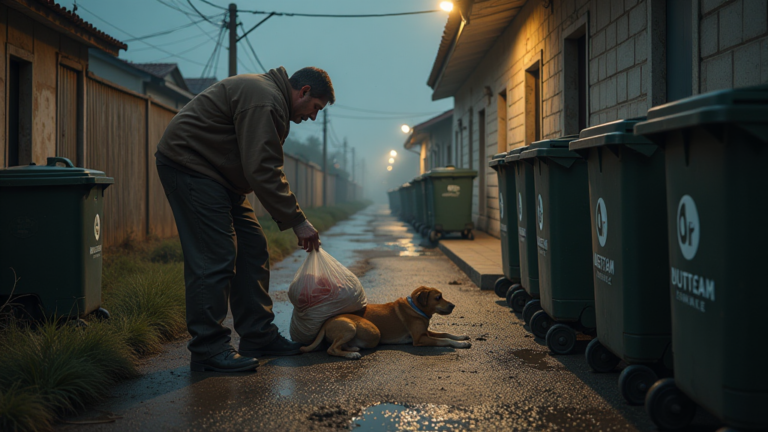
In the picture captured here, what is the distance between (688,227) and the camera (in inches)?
104

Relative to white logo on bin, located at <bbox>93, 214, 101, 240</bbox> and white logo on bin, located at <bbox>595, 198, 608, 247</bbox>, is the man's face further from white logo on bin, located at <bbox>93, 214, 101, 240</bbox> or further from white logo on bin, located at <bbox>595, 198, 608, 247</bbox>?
white logo on bin, located at <bbox>595, 198, 608, 247</bbox>

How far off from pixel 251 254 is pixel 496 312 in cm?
259

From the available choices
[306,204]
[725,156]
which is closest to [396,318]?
[725,156]

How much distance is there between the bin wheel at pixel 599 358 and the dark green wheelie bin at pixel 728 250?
1.25 metres

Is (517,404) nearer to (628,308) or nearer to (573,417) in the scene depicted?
(573,417)

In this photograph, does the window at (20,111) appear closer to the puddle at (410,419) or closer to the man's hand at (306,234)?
the man's hand at (306,234)

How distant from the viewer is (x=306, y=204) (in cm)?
3056

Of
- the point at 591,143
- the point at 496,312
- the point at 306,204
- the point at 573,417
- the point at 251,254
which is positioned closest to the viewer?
the point at 573,417

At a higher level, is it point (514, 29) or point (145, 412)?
point (514, 29)

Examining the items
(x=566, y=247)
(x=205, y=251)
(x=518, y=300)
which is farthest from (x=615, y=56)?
(x=205, y=251)

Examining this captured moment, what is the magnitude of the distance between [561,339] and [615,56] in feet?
13.0

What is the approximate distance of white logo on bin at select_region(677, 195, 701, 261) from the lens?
8.42ft

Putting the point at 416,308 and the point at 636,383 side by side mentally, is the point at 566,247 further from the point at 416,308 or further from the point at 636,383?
the point at 636,383

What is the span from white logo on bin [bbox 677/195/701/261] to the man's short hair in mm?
2350
